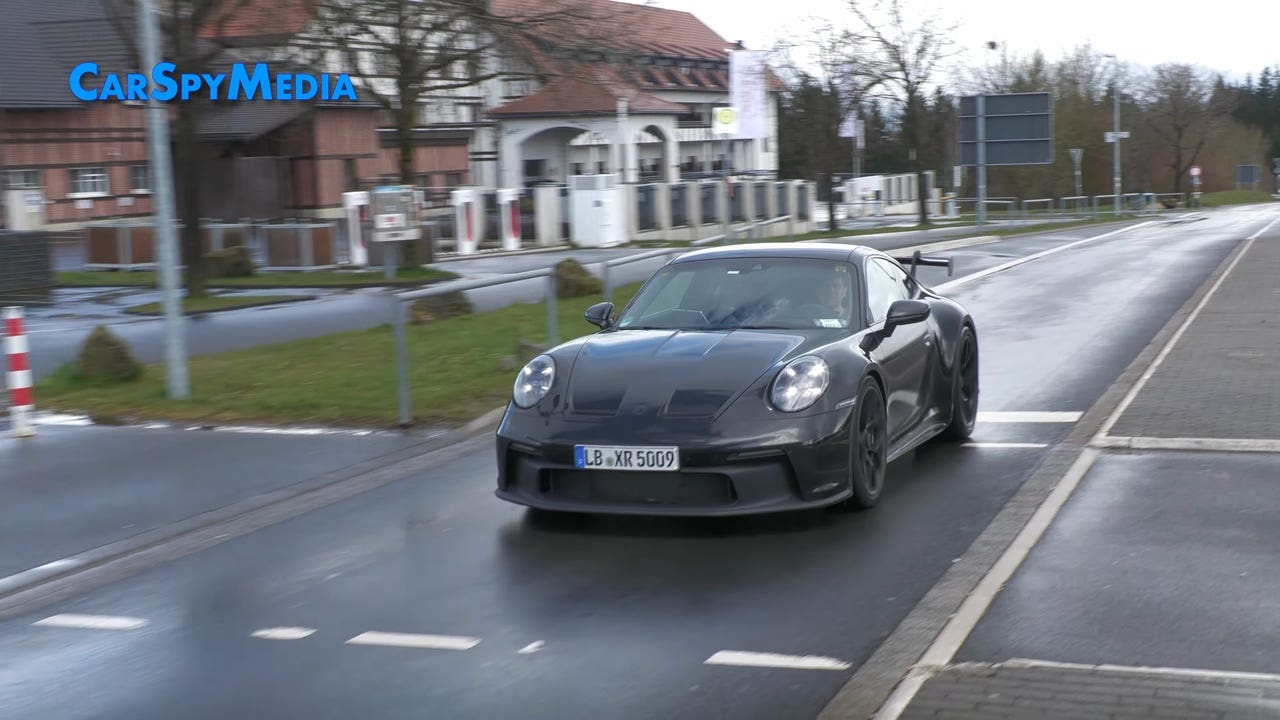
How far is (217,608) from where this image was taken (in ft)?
20.5

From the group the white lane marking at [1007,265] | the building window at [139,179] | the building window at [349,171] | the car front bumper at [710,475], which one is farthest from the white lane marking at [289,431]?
the building window at [139,179]

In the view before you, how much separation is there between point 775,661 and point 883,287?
4008 millimetres

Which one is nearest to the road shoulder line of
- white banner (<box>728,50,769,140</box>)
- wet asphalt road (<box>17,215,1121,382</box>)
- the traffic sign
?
wet asphalt road (<box>17,215,1121,382</box>)

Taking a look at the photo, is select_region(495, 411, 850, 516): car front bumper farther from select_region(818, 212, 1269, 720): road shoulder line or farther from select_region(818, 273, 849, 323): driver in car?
select_region(818, 273, 849, 323): driver in car

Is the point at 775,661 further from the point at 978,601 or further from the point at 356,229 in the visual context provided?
the point at 356,229

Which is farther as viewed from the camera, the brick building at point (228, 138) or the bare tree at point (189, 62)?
the brick building at point (228, 138)

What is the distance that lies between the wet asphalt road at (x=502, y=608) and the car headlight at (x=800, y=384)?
0.64 m

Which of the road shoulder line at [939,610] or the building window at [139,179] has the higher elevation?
the building window at [139,179]

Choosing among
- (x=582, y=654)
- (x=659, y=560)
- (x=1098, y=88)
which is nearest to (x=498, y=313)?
(x=659, y=560)

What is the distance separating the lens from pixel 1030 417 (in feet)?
34.1

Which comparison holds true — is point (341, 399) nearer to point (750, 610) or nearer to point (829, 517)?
point (829, 517)

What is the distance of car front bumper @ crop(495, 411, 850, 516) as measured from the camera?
269 inches

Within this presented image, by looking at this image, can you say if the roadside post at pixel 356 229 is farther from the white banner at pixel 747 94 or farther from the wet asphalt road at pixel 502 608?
the wet asphalt road at pixel 502 608

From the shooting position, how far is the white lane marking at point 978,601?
184 inches
